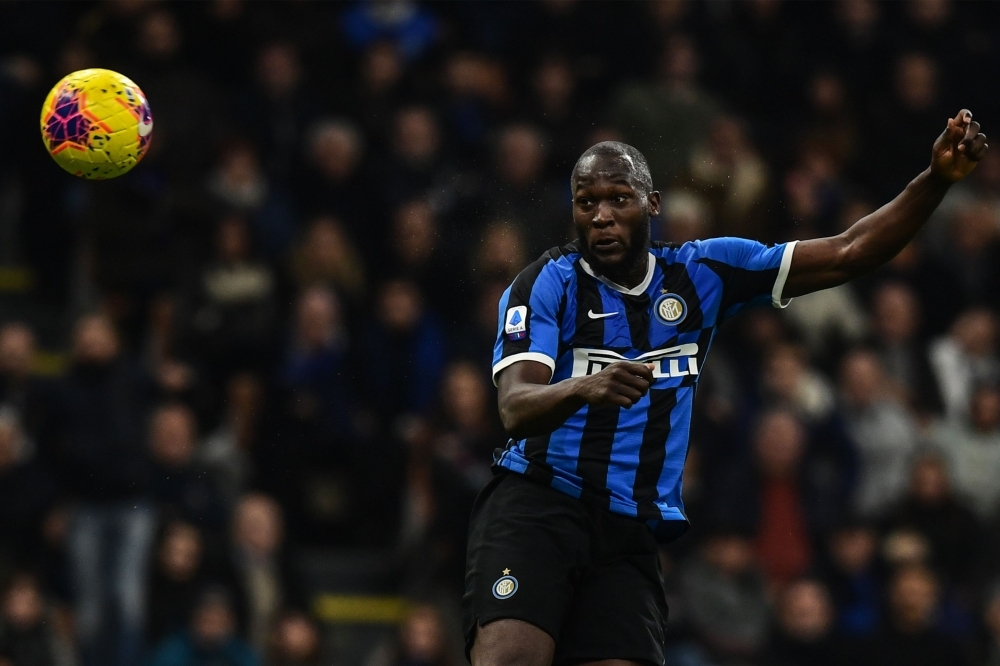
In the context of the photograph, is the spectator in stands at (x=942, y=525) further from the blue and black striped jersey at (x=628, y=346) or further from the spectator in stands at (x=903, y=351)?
the blue and black striped jersey at (x=628, y=346)

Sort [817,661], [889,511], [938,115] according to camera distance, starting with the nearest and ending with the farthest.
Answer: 1. [817,661]
2. [889,511]
3. [938,115]

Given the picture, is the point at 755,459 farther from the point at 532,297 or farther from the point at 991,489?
the point at 532,297

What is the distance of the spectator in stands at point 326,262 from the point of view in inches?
431

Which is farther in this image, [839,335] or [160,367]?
[839,335]

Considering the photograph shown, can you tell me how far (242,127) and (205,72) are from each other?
607 mm

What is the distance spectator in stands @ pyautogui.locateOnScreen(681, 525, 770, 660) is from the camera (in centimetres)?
1040

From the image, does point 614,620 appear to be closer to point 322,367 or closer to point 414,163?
point 322,367

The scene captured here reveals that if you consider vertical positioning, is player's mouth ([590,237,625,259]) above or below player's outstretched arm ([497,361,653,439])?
above

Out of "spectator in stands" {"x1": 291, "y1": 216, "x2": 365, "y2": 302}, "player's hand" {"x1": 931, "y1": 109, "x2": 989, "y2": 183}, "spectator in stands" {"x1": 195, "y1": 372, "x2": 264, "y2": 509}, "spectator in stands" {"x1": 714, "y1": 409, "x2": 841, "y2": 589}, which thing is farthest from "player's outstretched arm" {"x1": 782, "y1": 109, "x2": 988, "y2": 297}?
"spectator in stands" {"x1": 291, "y1": 216, "x2": 365, "y2": 302}

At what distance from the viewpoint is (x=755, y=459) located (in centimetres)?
1090

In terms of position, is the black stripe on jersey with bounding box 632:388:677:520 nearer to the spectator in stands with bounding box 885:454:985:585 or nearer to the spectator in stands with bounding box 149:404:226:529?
the spectator in stands with bounding box 149:404:226:529

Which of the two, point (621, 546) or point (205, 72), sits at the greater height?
point (205, 72)

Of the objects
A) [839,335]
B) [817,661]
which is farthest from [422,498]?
[839,335]

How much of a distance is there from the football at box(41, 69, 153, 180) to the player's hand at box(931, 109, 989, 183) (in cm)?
342
